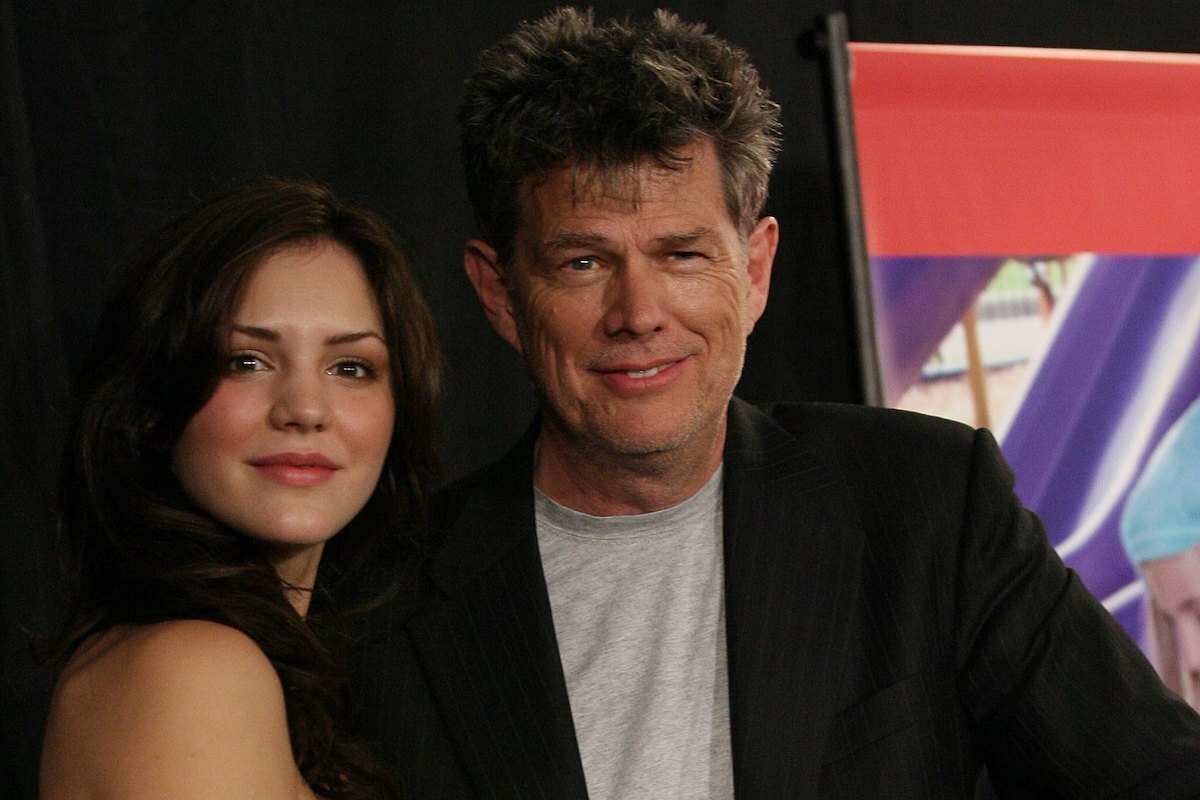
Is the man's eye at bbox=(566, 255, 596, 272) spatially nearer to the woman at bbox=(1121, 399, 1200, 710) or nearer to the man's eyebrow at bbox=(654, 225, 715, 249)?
the man's eyebrow at bbox=(654, 225, 715, 249)

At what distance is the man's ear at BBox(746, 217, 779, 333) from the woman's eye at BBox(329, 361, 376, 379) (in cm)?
56

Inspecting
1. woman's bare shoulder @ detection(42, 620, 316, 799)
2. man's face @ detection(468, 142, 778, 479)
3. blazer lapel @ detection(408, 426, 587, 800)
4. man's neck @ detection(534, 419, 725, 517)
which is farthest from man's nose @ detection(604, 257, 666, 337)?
woman's bare shoulder @ detection(42, 620, 316, 799)

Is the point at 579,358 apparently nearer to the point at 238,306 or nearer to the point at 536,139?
the point at 536,139

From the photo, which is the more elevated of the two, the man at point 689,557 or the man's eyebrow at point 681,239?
the man's eyebrow at point 681,239

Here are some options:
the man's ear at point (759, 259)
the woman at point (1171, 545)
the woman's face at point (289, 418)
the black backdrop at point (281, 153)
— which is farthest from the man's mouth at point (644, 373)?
the woman at point (1171, 545)

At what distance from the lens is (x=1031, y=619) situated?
1.75m

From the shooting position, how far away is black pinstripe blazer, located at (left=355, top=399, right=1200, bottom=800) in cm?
169

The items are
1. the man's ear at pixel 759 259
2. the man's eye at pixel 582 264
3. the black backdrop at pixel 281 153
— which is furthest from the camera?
the black backdrop at pixel 281 153

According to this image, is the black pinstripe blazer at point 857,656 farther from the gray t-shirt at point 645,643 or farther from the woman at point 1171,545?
the woman at point 1171,545

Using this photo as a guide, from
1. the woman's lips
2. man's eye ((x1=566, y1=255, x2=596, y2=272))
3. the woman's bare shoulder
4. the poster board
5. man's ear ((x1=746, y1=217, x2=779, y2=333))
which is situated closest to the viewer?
the woman's bare shoulder

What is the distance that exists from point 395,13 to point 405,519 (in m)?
1.11

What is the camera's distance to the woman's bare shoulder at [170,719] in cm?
144

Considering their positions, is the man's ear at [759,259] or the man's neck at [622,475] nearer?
the man's neck at [622,475]

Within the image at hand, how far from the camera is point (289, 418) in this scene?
65.9 inches
